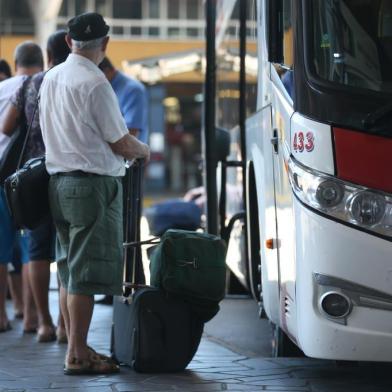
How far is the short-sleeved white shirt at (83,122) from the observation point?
18.6 ft

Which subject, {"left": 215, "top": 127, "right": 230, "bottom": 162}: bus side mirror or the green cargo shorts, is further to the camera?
{"left": 215, "top": 127, "right": 230, "bottom": 162}: bus side mirror

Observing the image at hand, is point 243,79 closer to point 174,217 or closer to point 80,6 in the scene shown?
point 174,217

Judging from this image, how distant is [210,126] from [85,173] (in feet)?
9.84

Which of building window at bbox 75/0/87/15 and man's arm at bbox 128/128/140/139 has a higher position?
man's arm at bbox 128/128/140/139

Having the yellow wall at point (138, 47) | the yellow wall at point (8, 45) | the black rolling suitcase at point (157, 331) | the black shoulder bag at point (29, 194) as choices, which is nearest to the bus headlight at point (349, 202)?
the black rolling suitcase at point (157, 331)

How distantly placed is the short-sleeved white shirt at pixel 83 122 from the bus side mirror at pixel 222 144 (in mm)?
2890

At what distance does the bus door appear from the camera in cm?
507

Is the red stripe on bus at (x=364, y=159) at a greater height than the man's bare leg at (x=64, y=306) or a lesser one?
greater

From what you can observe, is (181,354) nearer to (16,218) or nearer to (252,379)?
(252,379)

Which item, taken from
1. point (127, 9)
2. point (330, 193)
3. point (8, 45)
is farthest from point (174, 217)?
point (127, 9)

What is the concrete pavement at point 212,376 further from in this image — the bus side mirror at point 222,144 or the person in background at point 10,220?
the bus side mirror at point 222,144

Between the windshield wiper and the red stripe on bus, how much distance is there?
0.06m

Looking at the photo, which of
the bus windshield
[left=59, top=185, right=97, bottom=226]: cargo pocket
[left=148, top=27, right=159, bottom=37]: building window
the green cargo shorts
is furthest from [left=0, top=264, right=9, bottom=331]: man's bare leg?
[left=148, top=27, right=159, bottom=37]: building window

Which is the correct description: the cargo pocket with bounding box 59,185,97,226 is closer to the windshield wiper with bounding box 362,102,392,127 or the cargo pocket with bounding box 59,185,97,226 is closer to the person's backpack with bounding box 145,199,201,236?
the windshield wiper with bounding box 362,102,392,127
